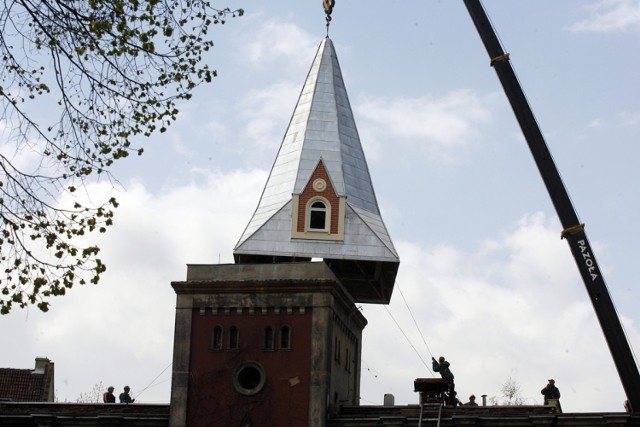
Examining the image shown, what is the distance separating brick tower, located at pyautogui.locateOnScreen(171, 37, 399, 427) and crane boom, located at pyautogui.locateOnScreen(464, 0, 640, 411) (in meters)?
8.10

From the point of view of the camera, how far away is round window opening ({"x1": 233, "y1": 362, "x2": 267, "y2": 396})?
1542 inches

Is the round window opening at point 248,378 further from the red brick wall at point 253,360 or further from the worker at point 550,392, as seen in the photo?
Answer: the worker at point 550,392

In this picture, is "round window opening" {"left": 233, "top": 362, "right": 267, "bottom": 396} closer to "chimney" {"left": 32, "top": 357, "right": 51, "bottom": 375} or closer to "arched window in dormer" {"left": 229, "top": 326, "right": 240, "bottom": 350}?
"arched window in dormer" {"left": 229, "top": 326, "right": 240, "bottom": 350}

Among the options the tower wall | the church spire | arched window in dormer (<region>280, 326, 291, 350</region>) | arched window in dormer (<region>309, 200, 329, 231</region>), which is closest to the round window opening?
the tower wall

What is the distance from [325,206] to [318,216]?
18.7 inches

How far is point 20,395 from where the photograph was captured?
5894cm

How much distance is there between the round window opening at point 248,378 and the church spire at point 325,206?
4820 mm

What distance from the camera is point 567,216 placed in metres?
36.0

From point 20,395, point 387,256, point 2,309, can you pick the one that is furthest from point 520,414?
point 20,395

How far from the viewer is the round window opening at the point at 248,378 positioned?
128 ft

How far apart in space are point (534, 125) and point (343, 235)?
8.95 meters

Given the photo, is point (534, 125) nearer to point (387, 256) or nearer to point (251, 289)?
point (387, 256)

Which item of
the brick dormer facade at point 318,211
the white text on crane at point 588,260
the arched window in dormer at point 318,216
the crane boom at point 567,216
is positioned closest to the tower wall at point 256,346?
the brick dormer facade at point 318,211

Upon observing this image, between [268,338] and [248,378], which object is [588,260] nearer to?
[268,338]
